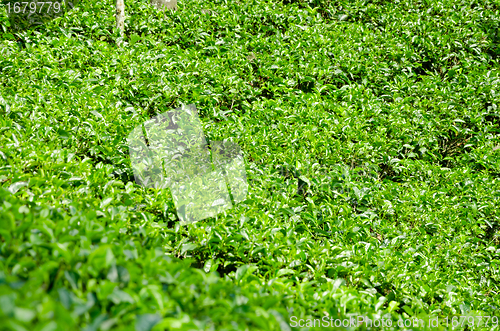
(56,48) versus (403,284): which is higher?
(56,48)

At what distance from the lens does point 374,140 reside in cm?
399

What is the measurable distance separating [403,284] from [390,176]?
5.54ft

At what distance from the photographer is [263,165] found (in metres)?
3.40

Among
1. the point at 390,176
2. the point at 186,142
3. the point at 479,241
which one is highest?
the point at 186,142

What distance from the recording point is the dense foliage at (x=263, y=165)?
1.34 m

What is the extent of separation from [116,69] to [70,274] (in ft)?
10.8

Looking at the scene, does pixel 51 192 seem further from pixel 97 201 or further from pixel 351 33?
pixel 351 33

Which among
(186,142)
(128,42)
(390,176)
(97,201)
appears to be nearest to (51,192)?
(97,201)

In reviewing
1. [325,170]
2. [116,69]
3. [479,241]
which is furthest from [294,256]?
[116,69]

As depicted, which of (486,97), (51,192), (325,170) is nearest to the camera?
(51,192)

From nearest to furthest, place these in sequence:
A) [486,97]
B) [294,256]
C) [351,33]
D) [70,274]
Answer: [70,274], [294,256], [486,97], [351,33]

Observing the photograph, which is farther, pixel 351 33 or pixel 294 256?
pixel 351 33

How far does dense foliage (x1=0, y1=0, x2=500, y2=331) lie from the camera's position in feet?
4.40

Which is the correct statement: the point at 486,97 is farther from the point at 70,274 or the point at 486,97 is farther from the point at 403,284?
the point at 70,274
